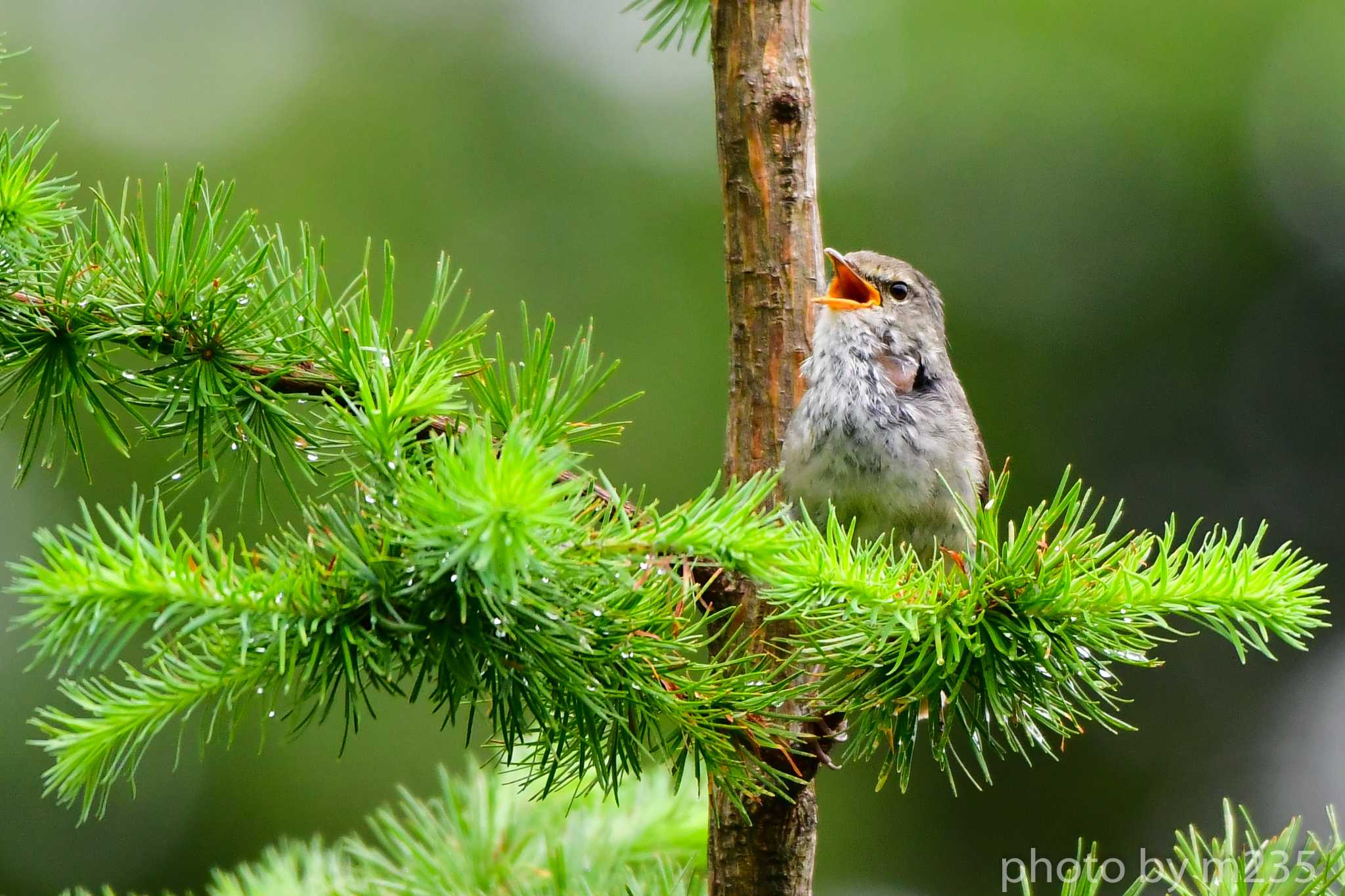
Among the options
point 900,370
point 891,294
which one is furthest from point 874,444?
point 891,294

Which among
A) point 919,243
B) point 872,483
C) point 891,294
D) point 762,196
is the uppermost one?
point 919,243

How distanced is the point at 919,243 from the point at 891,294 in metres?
2.58

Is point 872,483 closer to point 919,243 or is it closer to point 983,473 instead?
point 983,473

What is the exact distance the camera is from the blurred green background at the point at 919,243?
5613mm

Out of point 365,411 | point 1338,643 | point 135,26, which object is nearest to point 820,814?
point 1338,643

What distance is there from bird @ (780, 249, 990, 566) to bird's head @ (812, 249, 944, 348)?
0.42ft

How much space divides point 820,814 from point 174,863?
326cm

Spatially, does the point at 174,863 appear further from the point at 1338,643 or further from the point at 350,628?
the point at 1338,643

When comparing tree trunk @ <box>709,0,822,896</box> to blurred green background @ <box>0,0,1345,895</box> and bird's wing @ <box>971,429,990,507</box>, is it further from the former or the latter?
blurred green background @ <box>0,0,1345,895</box>

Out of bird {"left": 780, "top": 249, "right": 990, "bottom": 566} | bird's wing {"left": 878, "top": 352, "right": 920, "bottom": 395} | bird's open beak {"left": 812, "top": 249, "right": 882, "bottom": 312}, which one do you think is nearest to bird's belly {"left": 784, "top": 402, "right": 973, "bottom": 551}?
bird {"left": 780, "top": 249, "right": 990, "bottom": 566}

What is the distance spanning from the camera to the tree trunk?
2412 mm

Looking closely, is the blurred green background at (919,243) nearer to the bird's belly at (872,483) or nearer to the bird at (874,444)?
the bird at (874,444)

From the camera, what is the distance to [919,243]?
19.7ft

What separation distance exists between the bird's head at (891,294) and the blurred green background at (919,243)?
2037 millimetres
